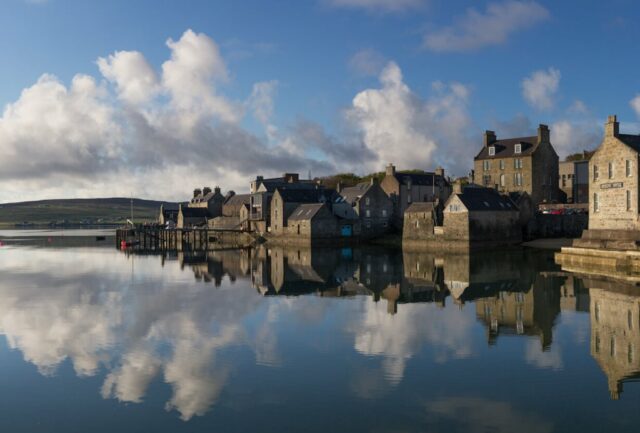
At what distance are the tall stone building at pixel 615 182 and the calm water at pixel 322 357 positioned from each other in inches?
336

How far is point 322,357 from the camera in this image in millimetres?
12984

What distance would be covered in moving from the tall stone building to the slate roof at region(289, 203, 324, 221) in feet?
85.9

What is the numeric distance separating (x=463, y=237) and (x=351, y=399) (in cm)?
3699

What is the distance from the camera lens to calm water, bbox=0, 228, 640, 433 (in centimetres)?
937

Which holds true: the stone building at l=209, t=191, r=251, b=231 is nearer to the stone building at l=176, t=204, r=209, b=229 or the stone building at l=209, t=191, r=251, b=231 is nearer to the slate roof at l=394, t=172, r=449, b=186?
the stone building at l=176, t=204, r=209, b=229

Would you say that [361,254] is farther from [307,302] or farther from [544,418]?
[544,418]

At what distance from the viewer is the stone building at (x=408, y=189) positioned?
6075 centimetres

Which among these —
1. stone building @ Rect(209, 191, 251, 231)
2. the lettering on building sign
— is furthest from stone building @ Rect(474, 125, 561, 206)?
stone building @ Rect(209, 191, 251, 231)

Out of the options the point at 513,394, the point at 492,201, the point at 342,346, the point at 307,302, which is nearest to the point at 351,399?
the point at 513,394

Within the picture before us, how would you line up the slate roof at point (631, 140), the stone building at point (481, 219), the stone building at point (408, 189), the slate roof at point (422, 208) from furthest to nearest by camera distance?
the stone building at point (408, 189), the slate roof at point (422, 208), the stone building at point (481, 219), the slate roof at point (631, 140)

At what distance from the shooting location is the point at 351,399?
10.1 meters

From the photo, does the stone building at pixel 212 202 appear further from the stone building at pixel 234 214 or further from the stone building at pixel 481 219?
the stone building at pixel 481 219

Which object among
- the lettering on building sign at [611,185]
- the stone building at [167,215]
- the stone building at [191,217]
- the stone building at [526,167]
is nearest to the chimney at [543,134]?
the stone building at [526,167]

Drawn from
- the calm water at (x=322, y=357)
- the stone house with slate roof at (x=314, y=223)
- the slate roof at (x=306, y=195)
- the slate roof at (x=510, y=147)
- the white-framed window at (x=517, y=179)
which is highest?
the slate roof at (x=510, y=147)
